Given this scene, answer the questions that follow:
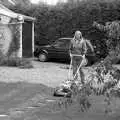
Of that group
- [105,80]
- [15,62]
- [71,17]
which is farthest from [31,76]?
[71,17]

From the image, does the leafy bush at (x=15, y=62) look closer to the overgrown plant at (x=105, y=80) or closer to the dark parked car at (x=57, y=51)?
the dark parked car at (x=57, y=51)

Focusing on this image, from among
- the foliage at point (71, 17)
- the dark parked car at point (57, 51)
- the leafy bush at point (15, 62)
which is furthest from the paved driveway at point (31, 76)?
Result: the foliage at point (71, 17)

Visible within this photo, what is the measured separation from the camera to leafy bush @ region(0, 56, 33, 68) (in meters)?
16.3

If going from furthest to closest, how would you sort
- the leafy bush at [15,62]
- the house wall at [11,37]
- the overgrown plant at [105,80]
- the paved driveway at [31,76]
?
the house wall at [11,37] < the leafy bush at [15,62] < the paved driveway at [31,76] < the overgrown plant at [105,80]

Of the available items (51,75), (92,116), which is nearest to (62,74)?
(51,75)

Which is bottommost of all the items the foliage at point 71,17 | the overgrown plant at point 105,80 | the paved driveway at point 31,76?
the paved driveway at point 31,76

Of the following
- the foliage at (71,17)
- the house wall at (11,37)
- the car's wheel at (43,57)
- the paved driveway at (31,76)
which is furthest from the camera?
the foliage at (71,17)

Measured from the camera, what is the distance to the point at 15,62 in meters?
16.6

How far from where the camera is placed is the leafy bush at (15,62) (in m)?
16.3

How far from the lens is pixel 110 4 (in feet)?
68.9

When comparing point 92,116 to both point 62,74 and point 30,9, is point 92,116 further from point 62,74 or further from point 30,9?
point 30,9

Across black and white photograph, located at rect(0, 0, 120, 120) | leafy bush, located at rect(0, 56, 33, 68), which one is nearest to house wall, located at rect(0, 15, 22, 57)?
black and white photograph, located at rect(0, 0, 120, 120)

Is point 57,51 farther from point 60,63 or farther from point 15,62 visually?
point 15,62

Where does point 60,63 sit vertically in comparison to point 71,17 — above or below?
below
